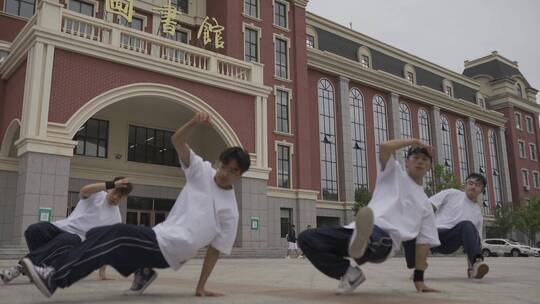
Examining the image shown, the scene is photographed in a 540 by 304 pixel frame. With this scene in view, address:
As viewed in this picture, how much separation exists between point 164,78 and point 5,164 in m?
5.69

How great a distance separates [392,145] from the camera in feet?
13.1

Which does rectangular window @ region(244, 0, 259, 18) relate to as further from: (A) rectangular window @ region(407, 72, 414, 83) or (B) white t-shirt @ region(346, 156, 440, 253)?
(B) white t-shirt @ region(346, 156, 440, 253)

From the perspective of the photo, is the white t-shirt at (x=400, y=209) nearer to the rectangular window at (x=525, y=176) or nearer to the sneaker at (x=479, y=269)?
the sneaker at (x=479, y=269)

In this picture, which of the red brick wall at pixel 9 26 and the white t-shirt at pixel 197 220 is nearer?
the white t-shirt at pixel 197 220

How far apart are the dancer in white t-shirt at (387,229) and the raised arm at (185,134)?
1.22 metres

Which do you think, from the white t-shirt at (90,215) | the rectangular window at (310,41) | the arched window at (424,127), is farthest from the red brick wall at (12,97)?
the arched window at (424,127)

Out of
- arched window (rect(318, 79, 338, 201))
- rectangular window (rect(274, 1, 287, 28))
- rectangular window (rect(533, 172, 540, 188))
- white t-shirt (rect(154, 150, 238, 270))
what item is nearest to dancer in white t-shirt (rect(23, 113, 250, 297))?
white t-shirt (rect(154, 150, 238, 270))

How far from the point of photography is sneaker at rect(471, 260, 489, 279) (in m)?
5.58

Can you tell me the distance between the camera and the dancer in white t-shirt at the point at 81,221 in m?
4.25

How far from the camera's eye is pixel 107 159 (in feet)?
60.6

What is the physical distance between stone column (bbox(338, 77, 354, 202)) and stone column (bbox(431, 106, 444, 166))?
26.7ft

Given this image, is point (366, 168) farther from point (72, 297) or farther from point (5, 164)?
point (72, 297)

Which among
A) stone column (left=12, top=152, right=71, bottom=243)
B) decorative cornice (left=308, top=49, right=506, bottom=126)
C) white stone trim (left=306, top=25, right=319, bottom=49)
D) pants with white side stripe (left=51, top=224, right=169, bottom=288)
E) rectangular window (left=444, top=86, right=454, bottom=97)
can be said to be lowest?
pants with white side stripe (left=51, top=224, right=169, bottom=288)

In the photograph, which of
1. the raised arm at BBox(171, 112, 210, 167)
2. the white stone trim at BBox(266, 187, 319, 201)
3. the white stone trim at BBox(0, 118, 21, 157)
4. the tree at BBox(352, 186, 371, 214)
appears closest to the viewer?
the raised arm at BBox(171, 112, 210, 167)
